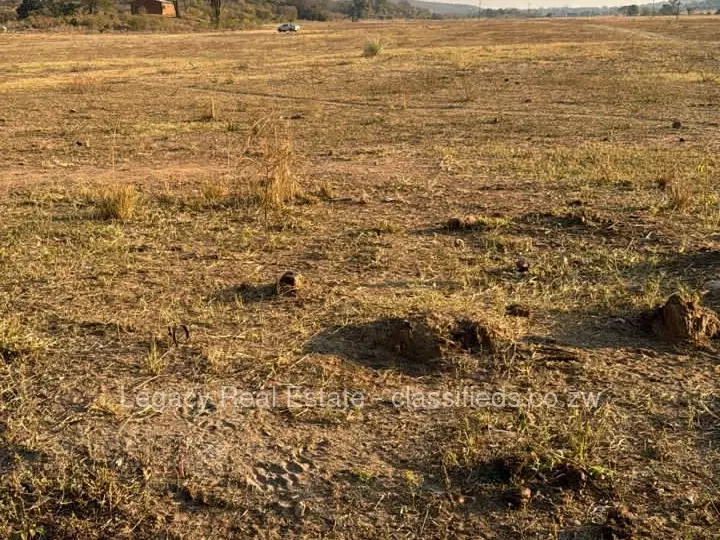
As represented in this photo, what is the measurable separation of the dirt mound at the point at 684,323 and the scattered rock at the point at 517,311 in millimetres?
670

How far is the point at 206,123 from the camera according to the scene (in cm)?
1209

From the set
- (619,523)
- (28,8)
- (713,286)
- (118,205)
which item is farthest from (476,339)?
(28,8)

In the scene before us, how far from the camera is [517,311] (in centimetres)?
396

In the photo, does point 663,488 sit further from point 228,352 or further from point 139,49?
point 139,49

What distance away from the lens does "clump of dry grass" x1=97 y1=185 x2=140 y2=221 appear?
604 cm

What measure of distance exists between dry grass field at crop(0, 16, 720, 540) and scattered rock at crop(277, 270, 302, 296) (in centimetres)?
3

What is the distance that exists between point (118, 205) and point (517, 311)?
3740mm

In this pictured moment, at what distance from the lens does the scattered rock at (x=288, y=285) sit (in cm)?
429

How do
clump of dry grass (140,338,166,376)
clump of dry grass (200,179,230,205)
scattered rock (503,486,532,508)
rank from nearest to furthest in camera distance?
scattered rock (503,486,532,508) → clump of dry grass (140,338,166,376) → clump of dry grass (200,179,230,205)

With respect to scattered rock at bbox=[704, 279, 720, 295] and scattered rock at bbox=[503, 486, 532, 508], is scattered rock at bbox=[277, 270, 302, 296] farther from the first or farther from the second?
scattered rock at bbox=[704, 279, 720, 295]

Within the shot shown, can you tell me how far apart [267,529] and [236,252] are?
3.02 m

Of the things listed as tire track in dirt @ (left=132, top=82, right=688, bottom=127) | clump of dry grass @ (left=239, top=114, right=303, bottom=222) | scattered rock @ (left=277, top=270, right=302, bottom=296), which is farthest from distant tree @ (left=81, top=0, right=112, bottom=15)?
scattered rock @ (left=277, top=270, right=302, bottom=296)

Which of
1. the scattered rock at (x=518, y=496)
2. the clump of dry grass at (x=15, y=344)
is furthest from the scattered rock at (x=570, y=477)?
the clump of dry grass at (x=15, y=344)

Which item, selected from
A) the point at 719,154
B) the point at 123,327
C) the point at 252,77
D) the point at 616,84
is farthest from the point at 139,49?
the point at 123,327
